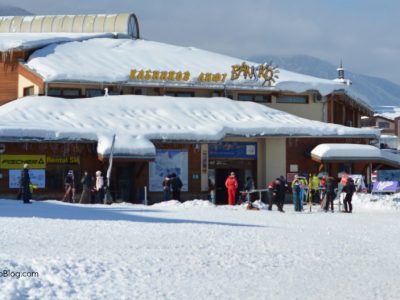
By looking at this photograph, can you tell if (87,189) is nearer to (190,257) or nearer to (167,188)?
(167,188)

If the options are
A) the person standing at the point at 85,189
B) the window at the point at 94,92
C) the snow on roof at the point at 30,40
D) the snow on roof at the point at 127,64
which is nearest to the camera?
the person standing at the point at 85,189

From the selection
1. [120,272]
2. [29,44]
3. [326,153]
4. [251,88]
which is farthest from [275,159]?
[120,272]

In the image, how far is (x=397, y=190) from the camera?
38062 mm

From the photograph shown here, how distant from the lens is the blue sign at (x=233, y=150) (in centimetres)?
3894

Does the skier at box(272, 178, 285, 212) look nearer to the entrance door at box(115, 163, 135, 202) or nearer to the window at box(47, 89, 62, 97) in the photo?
the entrance door at box(115, 163, 135, 202)

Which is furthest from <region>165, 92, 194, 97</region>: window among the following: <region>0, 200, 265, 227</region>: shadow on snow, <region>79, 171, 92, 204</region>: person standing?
<region>0, 200, 265, 227</region>: shadow on snow

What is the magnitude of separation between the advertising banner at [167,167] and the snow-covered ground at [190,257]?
41.1ft

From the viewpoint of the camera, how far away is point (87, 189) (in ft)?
106

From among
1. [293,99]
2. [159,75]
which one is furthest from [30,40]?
[293,99]

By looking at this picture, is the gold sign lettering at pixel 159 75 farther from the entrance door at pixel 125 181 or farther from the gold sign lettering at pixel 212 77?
the entrance door at pixel 125 181

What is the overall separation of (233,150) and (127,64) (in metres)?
8.10

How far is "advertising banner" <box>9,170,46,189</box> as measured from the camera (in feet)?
113

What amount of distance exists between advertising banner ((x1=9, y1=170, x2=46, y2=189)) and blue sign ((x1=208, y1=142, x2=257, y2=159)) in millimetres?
7700

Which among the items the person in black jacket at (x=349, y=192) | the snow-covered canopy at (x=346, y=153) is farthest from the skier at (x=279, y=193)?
the snow-covered canopy at (x=346, y=153)
